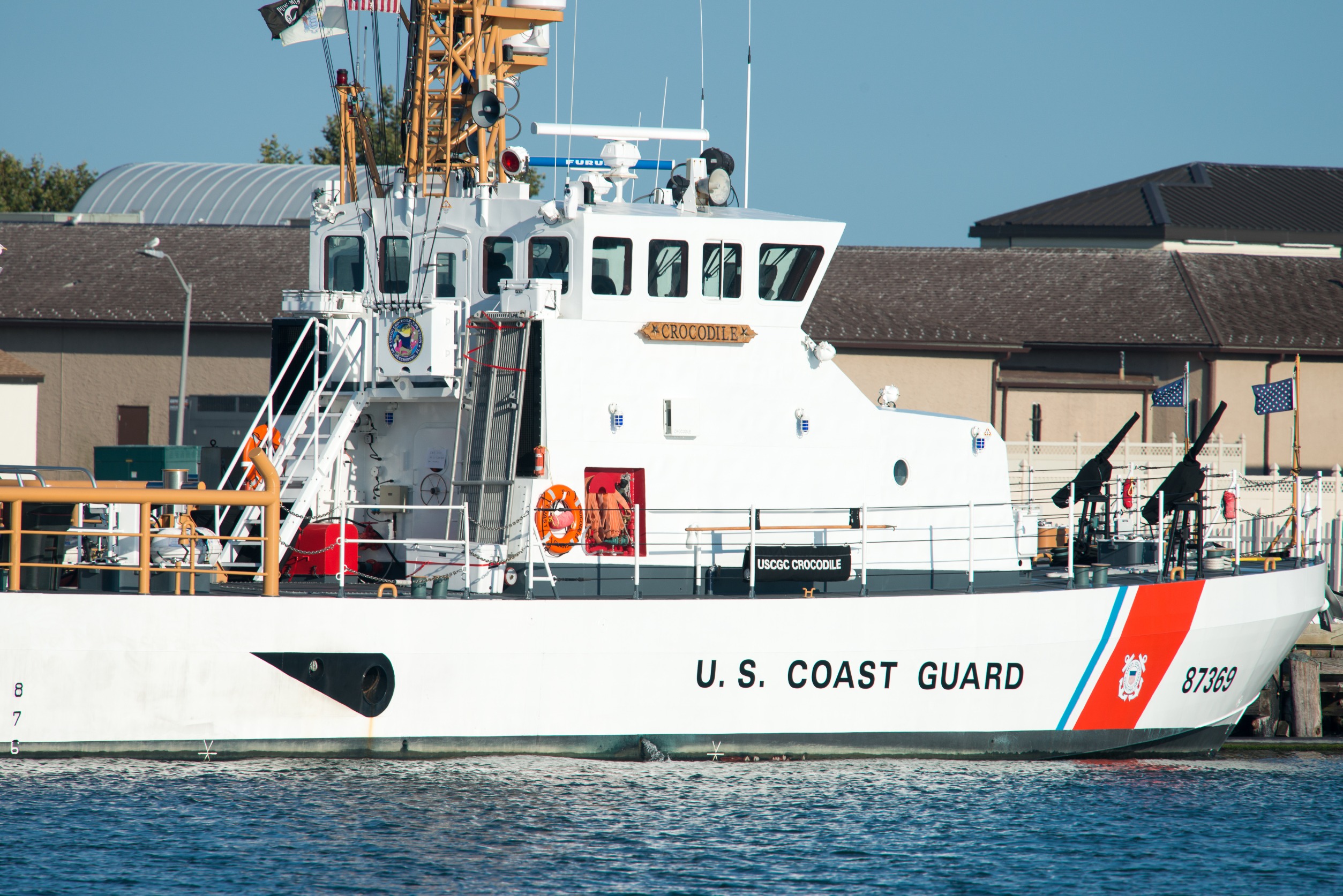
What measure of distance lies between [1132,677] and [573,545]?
241 inches

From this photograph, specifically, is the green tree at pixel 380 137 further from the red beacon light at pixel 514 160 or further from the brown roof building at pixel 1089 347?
the brown roof building at pixel 1089 347

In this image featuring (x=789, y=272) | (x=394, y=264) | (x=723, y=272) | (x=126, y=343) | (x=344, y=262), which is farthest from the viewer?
(x=126, y=343)

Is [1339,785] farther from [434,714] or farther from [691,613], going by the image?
[434,714]

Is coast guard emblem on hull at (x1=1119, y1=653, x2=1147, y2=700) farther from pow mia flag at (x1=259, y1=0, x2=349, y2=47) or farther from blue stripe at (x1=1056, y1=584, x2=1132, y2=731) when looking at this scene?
pow mia flag at (x1=259, y1=0, x2=349, y2=47)

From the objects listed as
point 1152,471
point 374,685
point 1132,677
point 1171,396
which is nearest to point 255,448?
point 374,685

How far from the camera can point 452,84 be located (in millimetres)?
15562

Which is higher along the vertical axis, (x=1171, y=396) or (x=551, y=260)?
(x=551, y=260)

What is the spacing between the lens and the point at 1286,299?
3628cm

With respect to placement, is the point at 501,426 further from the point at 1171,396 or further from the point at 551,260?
the point at 1171,396

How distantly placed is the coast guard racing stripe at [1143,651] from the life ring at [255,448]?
29.5ft

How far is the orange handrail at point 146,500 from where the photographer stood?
494 inches

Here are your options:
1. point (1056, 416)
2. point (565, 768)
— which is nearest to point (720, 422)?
point (565, 768)

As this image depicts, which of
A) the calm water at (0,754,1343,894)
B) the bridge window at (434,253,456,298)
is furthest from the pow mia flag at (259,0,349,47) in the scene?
the calm water at (0,754,1343,894)

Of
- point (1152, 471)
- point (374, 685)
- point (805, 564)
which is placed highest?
point (1152, 471)
